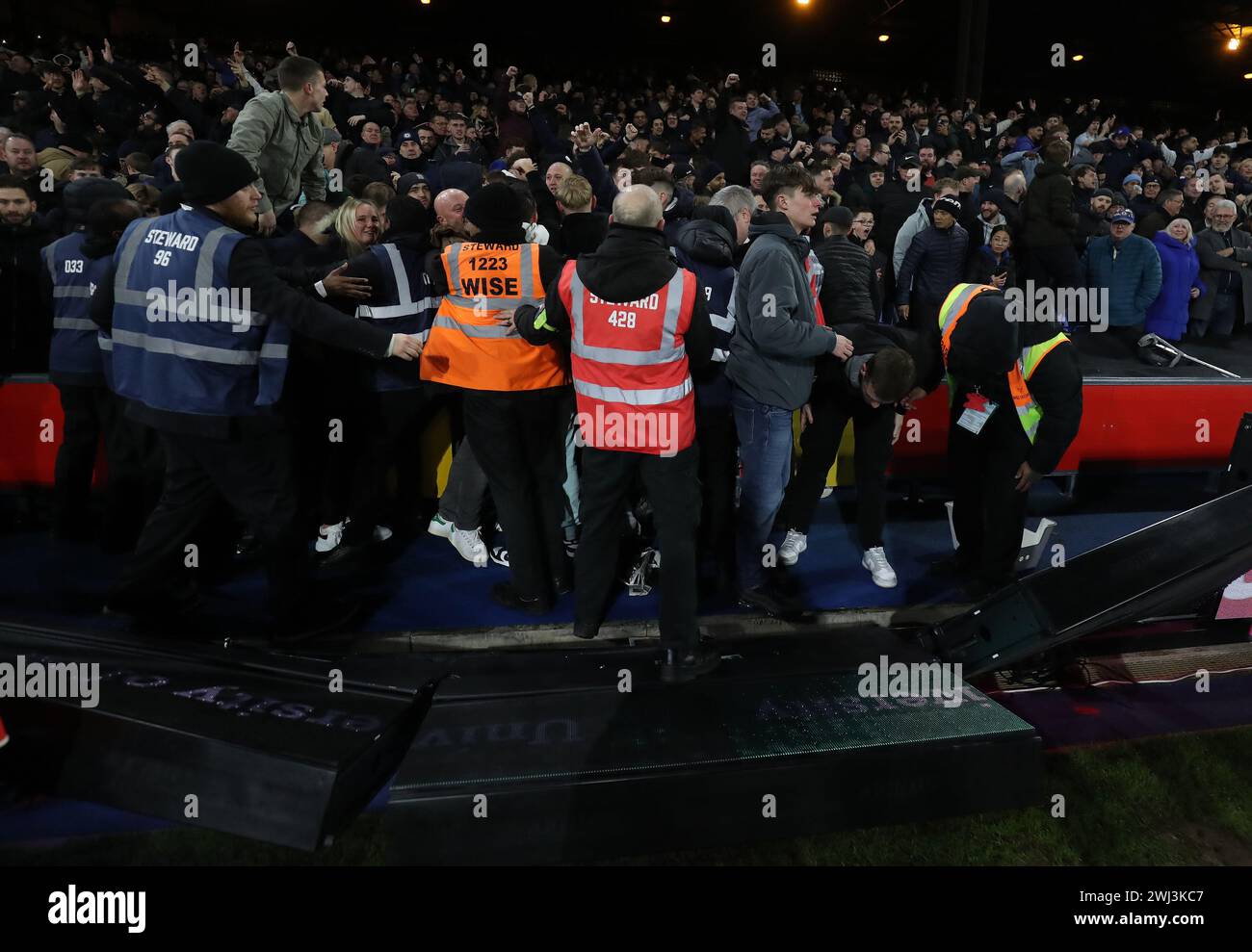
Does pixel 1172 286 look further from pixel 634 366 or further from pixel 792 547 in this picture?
pixel 634 366

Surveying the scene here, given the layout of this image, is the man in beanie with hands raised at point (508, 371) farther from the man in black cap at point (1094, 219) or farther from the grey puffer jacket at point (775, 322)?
the man in black cap at point (1094, 219)

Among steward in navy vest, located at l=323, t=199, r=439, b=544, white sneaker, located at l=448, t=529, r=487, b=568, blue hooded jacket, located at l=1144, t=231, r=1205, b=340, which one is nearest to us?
steward in navy vest, located at l=323, t=199, r=439, b=544

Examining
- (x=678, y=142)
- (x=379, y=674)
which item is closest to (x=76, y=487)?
→ (x=379, y=674)

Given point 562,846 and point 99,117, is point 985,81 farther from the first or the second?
point 562,846

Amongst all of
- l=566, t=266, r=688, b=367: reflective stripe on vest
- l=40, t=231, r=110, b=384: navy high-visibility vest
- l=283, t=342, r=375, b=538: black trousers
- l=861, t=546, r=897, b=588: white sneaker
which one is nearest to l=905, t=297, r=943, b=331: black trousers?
l=861, t=546, r=897, b=588: white sneaker

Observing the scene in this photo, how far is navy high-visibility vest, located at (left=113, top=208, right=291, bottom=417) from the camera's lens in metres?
3.04

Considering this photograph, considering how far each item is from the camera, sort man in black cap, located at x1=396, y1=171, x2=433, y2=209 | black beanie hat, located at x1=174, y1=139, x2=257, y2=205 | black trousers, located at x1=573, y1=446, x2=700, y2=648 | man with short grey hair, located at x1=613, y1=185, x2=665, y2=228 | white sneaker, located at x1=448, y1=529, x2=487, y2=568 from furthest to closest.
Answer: man in black cap, located at x1=396, y1=171, x2=433, y2=209, white sneaker, located at x1=448, y1=529, x2=487, y2=568, black trousers, located at x1=573, y1=446, x2=700, y2=648, man with short grey hair, located at x1=613, y1=185, x2=665, y2=228, black beanie hat, located at x1=174, y1=139, x2=257, y2=205

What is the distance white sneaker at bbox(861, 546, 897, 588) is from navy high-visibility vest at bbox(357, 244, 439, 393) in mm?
2652

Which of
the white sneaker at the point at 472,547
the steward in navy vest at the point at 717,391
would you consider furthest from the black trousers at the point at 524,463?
the steward in navy vest at the point at 717,391

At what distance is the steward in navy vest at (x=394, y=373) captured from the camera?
4066 mm

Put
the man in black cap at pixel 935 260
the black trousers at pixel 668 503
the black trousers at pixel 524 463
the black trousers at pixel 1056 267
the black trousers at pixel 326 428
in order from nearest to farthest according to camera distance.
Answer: the black trousers at pixel 668 503, the black trousers at pixel 524 463, the black trousers at pixel 326 428, the man in black cap at pixel 935 260, the black trousers at pixel 1056 267

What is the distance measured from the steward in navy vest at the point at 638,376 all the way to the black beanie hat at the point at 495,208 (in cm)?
41

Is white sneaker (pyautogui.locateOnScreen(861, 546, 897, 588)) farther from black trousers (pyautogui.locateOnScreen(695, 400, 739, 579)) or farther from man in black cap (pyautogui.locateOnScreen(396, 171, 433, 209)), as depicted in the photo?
man in black cap (pyautogui.locateOnScreen(396, 171, 433, 209))
